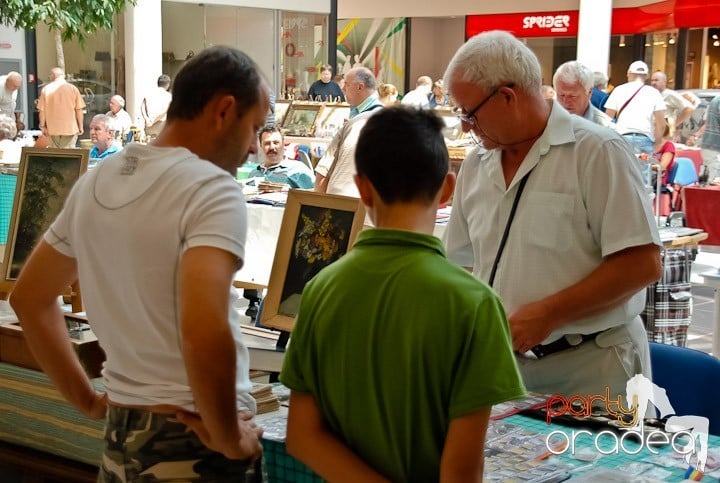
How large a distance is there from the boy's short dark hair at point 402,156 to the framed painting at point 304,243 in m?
1.37

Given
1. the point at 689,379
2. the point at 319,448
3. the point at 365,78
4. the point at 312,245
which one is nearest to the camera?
the point at 319,448

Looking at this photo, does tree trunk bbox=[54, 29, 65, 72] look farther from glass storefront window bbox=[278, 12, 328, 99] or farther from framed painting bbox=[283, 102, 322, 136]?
framed painting bbox=[283, 102, 322, 136]

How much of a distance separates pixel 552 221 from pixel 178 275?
1.12 meters

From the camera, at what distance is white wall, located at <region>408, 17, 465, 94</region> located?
27672mm

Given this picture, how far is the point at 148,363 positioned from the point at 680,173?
1042cm

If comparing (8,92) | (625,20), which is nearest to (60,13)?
(8,92)

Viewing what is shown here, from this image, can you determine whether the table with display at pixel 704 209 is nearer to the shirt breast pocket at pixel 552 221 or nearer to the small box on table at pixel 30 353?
the shirt breast pocket at pixel 552 221

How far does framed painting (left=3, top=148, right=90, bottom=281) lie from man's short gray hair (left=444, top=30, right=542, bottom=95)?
237 centimetres

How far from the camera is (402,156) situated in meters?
1.48

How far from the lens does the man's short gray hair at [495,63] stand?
2.38 meters

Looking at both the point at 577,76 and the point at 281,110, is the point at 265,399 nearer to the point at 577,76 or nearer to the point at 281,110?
the point at 577,76

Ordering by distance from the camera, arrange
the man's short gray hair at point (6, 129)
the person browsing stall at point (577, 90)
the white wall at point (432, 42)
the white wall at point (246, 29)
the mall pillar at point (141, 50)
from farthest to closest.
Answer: the white wall at point (432, 42) < the white wall at point (246, 29) < the mall pillar at point (141, 50) < the man's short gray hair at point (6, 129) < the person browsing stall at point (577, 90)

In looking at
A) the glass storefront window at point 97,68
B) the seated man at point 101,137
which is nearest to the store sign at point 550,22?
the glass storefront window at point 97,68

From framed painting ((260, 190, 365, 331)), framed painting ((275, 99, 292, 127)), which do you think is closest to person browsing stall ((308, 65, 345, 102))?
framed painting ((275, 99, 292, 127))
